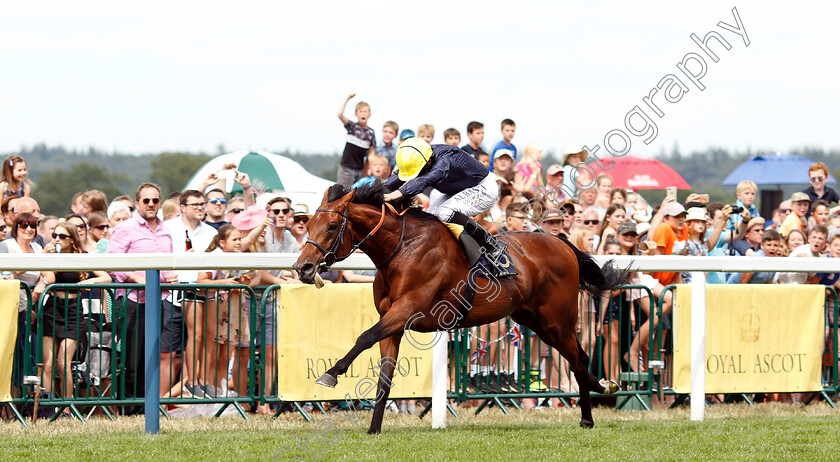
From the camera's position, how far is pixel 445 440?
6691 mm

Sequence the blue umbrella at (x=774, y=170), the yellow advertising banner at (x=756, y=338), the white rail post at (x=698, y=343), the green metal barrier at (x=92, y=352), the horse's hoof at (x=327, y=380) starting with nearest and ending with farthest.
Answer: the horse's hoof at (x=327, y=380) → the green metal barrier at (x=92, y=352) → the white rail post at (x=698, y=343) → the yellow advertising banner at (x=756, y=338) → the blue umbrella at (x=774, y=170)

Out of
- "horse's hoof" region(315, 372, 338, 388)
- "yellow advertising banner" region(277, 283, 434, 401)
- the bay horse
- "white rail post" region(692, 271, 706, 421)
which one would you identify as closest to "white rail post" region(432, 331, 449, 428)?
"yellow advertising banner" region(277, 283, 434, 401)

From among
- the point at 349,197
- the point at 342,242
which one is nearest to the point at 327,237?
the point at 342,242

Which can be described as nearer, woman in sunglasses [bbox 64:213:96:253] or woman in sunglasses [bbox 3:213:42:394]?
woman in sunglasses [bbox 3:213:42:394]

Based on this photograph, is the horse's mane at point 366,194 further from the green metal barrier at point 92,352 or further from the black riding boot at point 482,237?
the green metal barrier at point 92,352

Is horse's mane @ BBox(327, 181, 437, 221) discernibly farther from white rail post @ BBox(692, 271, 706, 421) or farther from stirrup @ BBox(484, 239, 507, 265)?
white rail post @ BBox(692, 271, 706, 421)

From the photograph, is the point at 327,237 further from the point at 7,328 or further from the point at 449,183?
the point at 7,328

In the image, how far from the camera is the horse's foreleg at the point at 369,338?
652cm

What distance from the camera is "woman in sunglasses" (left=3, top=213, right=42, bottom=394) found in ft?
24.4

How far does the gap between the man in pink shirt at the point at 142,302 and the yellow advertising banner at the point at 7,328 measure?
798mm

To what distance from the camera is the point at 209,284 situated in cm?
784

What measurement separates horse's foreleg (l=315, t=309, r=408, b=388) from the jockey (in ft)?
2.77

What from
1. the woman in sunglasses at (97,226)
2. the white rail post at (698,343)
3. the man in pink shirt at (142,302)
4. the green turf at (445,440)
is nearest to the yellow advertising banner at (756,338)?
the white rail post at (698,343)

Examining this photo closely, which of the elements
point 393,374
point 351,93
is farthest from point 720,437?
point 351,93
